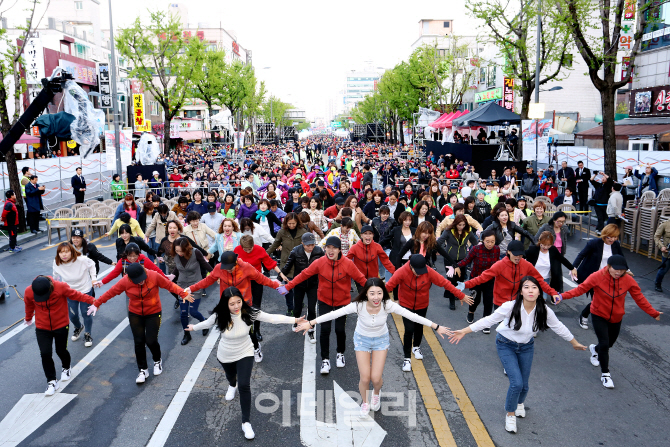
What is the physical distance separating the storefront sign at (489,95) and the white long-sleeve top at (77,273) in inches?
1766

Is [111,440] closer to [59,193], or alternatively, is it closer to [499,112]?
[59,193]

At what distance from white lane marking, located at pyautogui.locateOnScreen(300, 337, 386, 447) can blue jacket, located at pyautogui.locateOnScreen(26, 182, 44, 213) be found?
12.8m

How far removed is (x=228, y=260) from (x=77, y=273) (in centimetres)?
222

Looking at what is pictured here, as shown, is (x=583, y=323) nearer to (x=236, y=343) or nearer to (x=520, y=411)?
(x=520, y=411)

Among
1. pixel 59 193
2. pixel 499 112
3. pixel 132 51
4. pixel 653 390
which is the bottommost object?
pixel 653 390

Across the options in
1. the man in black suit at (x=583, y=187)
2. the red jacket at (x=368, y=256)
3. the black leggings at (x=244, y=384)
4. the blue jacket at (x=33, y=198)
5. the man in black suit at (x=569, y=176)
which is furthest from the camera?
the man in black suit at (x=569, y=176)

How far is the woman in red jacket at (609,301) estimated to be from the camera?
5.85 metres

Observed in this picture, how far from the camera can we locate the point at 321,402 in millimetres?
5590

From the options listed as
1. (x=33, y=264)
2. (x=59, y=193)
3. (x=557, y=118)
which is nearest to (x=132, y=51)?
(x=59, y=193)

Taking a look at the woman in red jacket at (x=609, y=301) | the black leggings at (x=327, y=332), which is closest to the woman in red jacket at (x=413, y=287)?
the black leggings at (x=327, y=332)

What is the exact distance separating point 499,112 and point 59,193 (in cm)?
1996

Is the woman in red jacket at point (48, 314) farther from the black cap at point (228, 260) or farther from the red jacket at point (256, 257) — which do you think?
the red jacket at point (256, 257)

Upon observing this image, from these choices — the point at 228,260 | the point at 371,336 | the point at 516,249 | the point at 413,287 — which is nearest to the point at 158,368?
the point at 228,260

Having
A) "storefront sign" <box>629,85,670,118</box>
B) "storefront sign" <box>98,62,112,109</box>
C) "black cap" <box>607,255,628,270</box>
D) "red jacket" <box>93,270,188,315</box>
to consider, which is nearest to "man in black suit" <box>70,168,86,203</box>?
"storefront sign" <box>98,62,112,109</box>
